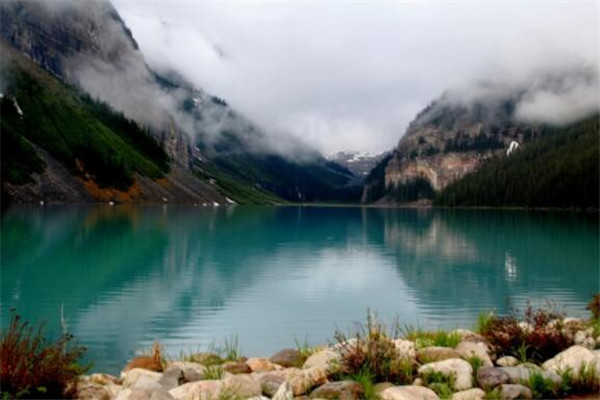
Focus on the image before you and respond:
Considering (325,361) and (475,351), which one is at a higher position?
(475,351)

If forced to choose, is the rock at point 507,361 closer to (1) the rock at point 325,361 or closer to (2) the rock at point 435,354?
(2) the rock at point 435,354

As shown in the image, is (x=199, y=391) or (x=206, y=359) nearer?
(x=199, y=391)

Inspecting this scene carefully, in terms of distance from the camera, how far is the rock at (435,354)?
1178 cm

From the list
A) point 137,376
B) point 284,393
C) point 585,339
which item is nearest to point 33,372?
point 137,376

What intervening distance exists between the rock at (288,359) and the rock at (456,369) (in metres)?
3.78

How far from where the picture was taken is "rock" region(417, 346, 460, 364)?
11.8 m

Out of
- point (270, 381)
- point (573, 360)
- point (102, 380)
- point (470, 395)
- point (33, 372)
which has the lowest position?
point (102, 380)

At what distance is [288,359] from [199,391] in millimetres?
4479

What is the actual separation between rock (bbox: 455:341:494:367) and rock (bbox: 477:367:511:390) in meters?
0.90

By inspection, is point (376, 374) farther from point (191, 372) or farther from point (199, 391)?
point (191, 372)

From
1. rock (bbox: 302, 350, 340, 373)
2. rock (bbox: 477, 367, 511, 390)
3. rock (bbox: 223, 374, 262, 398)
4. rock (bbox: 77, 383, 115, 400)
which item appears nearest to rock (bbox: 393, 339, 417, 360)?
rock (bbox: 302, 350, 340, 373)

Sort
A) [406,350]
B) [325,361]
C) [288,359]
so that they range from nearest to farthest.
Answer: [325,361] → [406,350] → [288,359]

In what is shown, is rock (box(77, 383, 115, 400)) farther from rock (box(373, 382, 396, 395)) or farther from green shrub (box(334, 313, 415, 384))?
rock (box(373, 382, 396, 395))

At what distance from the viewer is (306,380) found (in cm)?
1047
